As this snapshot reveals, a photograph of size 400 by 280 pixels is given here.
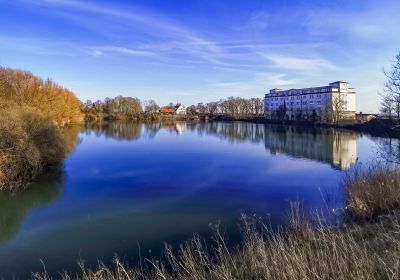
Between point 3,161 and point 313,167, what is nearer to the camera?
point 3,161

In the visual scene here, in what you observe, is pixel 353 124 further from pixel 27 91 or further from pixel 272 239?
pixel 272 239

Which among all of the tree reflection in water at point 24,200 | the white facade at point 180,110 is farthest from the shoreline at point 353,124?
the white facade at point 180,110

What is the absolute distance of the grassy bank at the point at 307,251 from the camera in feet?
14.7

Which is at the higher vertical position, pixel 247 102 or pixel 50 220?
pixel 247 102

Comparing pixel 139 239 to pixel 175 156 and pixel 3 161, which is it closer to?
pixel 3 161

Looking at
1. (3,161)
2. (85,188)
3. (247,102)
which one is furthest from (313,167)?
(247,102)

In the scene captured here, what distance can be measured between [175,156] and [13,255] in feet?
60.0

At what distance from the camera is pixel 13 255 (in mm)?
8750

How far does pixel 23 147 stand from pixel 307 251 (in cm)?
1502

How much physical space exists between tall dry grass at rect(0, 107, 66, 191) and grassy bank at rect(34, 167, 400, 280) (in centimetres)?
990

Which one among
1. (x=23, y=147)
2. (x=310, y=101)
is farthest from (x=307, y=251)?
(x=310, y=101)

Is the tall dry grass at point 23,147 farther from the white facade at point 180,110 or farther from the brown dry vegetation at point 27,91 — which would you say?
the white facade at point 180,110

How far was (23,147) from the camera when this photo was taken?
16.4 meters

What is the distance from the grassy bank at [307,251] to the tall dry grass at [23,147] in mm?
9901
